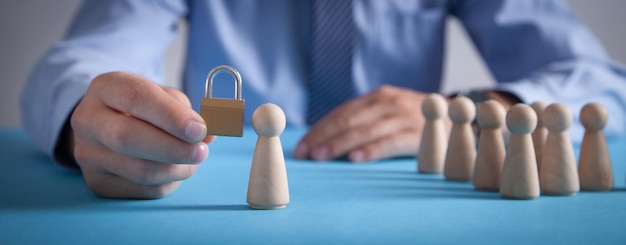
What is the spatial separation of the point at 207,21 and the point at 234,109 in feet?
3.34

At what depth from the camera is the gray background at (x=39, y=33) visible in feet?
8.43

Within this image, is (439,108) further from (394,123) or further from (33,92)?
(33,92)

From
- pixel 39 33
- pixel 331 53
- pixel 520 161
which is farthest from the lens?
pixel 39 33

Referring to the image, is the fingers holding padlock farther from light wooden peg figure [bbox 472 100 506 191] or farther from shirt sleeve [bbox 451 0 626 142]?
shirt sleeve [bbox 451 0 626 142]

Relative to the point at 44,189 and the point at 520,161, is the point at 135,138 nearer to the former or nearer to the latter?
the point at 44,189

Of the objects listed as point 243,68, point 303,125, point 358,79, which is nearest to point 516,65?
point 358,79

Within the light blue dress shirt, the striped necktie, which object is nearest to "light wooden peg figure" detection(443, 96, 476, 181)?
the light blue dress shirt

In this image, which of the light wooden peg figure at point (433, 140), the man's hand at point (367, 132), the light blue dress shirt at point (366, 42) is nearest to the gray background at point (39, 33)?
the light blue dress shirt at point (366, 42)

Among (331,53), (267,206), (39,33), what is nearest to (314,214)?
(267,206)

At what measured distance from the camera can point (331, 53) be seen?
5.25ft

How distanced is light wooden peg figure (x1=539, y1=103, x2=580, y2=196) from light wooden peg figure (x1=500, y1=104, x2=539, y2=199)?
0.11ft

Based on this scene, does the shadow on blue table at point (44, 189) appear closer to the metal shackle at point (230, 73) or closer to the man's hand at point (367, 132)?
the metal shackle at point (230, 73)

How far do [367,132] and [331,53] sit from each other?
1.71ft

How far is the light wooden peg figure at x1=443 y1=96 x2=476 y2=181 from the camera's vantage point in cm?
→ 88
